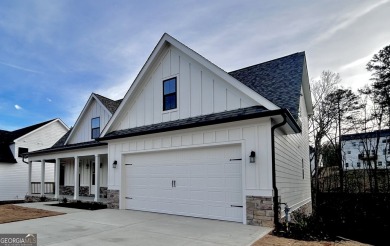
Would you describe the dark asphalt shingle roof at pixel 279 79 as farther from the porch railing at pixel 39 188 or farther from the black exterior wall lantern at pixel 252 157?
the porch railing at pixel 39 188

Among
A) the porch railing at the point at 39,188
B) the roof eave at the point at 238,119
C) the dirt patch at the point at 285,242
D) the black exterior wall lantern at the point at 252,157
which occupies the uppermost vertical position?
the roof eave at the point at 238,119

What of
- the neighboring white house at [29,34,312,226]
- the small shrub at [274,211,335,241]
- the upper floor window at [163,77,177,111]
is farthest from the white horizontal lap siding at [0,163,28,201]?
the small shrub at [274,211,335,241]

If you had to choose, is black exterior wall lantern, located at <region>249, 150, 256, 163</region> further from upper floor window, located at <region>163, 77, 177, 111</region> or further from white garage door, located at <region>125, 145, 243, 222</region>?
upper floor window, located at <region>163, 77, 177, 111</region>

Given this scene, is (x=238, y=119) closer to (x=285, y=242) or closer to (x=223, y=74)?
(x=223, y=74)

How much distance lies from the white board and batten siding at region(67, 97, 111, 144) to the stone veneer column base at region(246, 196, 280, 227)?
452 inches

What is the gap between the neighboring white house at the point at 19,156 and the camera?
22.2 m

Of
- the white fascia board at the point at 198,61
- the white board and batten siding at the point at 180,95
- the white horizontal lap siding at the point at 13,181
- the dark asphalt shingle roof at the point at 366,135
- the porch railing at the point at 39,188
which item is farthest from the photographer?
the dark asphalt shingle roof at the point at 366,135

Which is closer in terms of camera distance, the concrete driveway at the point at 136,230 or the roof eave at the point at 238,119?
the concrete driveway at the point at 136,230

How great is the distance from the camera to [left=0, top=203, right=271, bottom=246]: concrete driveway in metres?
5.95

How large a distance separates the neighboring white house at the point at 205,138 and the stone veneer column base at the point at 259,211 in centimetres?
3

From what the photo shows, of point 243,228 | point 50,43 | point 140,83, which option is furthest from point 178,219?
point 50,43

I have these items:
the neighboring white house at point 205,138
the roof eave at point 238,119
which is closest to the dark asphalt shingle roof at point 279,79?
the neighboring white house at point 205,138

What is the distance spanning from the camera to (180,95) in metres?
10.3

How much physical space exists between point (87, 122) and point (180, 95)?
374 inches
